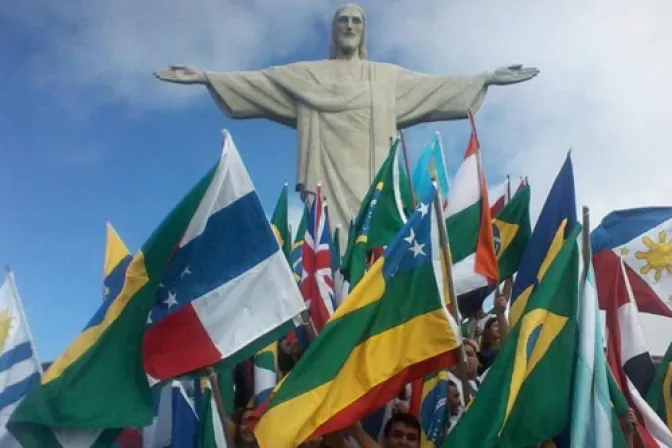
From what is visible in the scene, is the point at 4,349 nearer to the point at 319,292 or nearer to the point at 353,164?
the point at 319,292

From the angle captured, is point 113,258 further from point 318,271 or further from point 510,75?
point 510,75

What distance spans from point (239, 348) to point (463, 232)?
2.33 meters

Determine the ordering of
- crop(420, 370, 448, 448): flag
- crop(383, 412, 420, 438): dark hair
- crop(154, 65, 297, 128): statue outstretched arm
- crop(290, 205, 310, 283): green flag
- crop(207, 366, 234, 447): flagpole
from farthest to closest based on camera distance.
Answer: crop(154, 65, 297, 128): statue outstretched arm
crop(290, 205, 310, 283): green flag
crop(420, 370, 448, 448): flag
crop(207, 366, 234, 447): flagpole
crop(383, 412, 420, 438): dark hair

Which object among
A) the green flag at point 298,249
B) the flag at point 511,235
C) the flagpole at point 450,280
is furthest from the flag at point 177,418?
the green flag at point 298,249

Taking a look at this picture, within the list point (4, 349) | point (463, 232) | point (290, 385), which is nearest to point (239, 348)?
point (290, 385)

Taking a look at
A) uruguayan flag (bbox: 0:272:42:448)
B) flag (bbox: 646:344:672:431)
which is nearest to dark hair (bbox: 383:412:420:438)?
flag (bbox: 646:344:672:431)

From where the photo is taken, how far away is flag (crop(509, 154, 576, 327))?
6.92m

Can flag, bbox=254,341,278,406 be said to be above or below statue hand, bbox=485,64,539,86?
below

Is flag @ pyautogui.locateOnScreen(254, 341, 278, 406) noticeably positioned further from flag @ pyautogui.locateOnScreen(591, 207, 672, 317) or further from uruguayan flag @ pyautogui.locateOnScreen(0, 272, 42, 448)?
flag @ pyautogui.locateOnScreen(591, 207, 672, 317)

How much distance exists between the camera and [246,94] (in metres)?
14.9

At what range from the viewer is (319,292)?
8.59 m

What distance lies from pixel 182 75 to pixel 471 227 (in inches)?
305

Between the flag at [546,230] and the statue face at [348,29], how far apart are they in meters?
8.70

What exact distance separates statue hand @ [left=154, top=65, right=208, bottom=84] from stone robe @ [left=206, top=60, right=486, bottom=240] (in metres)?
0.14
